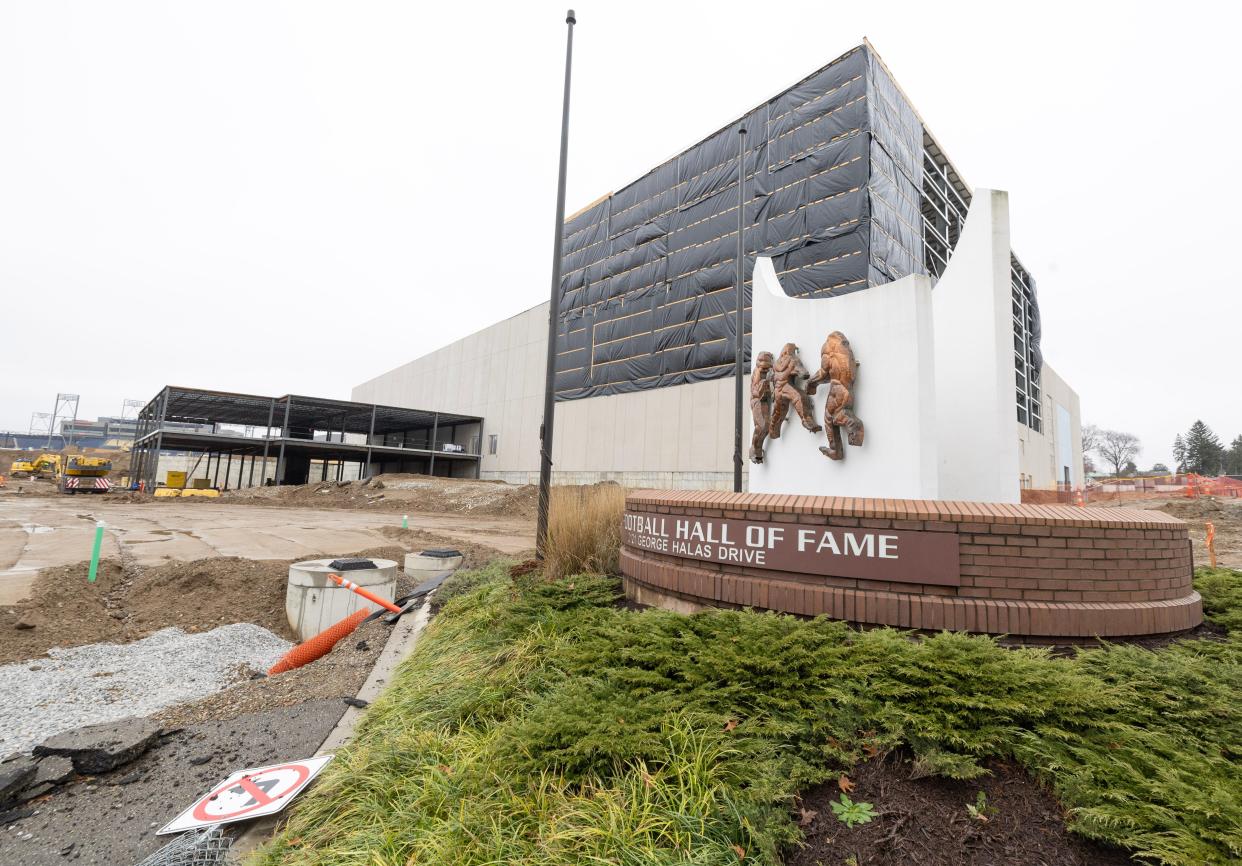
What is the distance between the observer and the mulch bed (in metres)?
2.26

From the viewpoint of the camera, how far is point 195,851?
10.7ft

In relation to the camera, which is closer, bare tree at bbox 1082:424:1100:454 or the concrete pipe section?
the concrete pipe section

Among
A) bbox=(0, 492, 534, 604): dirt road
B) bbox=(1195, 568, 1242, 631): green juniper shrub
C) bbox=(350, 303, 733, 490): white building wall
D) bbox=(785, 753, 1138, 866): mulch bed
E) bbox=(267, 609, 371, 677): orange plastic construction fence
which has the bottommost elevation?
bbox=(267, 609, 371, 677): orange plastic construction fence

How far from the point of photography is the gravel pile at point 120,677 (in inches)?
217

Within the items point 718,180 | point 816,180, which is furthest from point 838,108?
point 718,180

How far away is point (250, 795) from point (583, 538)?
13.2 ft

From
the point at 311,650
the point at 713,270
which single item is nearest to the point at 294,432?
the point at 713,270

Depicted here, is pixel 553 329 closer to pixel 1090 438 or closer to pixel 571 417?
pixel 571 417

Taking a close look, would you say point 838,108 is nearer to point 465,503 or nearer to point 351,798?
point 465,503

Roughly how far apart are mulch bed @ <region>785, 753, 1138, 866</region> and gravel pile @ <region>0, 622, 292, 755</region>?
632 cm

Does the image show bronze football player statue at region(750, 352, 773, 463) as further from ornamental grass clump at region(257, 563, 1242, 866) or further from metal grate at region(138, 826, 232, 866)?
metal grate at region(138, 826, 232, 866)

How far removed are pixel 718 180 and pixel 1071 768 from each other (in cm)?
2936

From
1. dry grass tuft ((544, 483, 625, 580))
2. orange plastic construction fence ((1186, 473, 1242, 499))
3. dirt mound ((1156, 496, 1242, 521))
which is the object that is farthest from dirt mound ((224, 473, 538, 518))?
orange plastic construction fence ((1186, 473, 1242, 499))

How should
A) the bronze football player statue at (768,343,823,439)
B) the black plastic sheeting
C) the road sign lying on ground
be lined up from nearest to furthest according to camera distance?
the road sign lying on ground
the bronze football player statue at (768,343,823,439)
the black plastic sheeting
